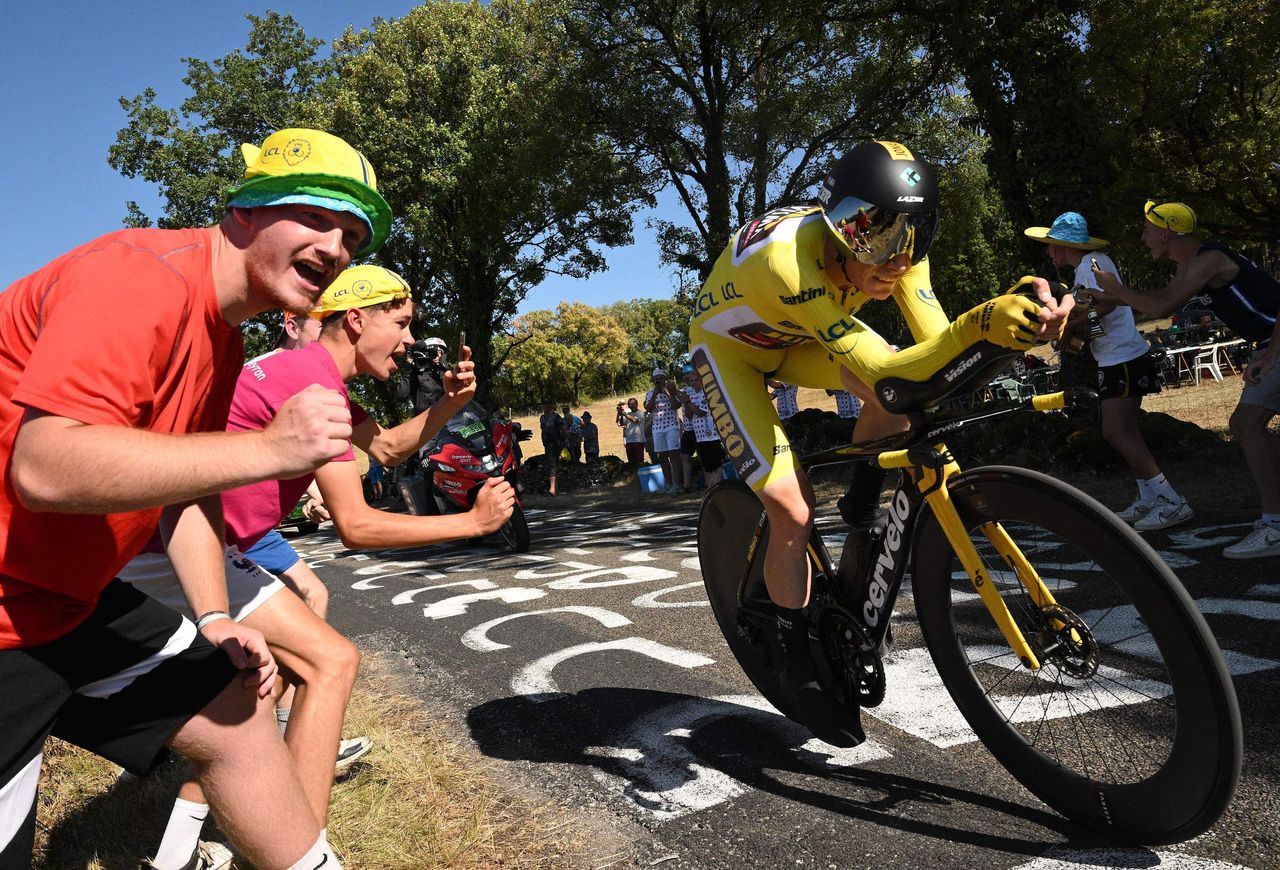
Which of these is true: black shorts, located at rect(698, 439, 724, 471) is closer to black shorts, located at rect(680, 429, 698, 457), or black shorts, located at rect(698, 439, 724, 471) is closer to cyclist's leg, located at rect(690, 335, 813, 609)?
black shorts, located at rect(680, 429, 698, 457)

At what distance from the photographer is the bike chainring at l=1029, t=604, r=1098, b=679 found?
7.89ft

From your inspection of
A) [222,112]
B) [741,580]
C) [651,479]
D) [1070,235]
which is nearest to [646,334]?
[222,112]

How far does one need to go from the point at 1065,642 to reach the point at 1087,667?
0.08m

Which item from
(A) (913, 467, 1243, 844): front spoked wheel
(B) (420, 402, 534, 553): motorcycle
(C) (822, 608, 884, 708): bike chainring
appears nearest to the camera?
(A) (913, 467, 1243, 844): front spoked wheel

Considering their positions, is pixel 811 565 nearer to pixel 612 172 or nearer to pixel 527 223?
pixel 612 172

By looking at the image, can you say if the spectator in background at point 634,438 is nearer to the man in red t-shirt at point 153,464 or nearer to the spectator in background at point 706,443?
the spectator in background at point 706,443

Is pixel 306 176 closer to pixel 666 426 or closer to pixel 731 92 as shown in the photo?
pixel 666 426

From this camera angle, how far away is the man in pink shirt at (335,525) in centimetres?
248

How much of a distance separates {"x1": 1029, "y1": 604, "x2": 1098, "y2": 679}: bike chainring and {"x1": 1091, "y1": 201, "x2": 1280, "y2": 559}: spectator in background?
3.70 metres

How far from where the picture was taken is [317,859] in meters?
1.96

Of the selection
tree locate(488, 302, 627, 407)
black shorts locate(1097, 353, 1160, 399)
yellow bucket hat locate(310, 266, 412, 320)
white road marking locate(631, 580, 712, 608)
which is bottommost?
white road marking locate(631, 580, 712, 608)

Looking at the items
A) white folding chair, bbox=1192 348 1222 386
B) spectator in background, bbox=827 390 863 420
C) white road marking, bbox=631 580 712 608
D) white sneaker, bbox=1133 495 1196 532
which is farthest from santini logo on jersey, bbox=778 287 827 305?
white folding chair, bbox=1192 348 1222 386

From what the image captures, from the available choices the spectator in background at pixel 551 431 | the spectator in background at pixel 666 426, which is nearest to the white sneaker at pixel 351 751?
the spectator in background at pixel 666 426

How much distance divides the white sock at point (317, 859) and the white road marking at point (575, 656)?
2.31 m
